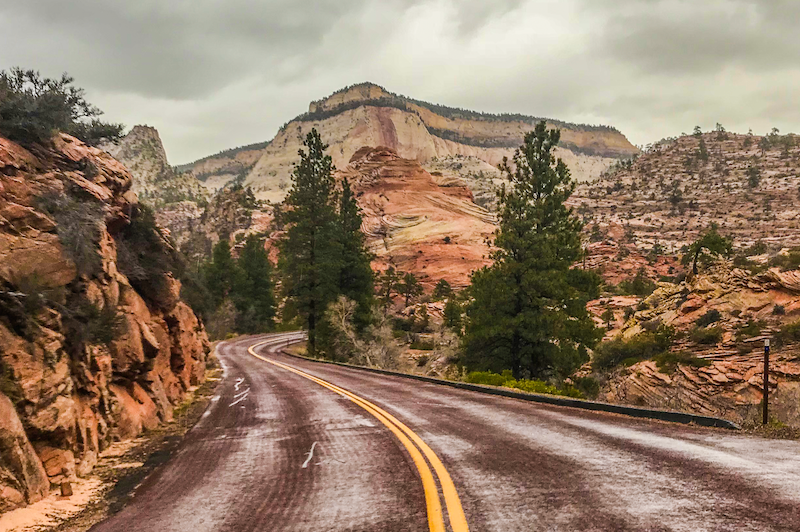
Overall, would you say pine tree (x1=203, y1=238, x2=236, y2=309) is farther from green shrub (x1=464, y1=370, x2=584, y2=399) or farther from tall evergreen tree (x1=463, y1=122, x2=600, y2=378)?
green shrub (x1=464, y1=370, x2=584, y2=399)

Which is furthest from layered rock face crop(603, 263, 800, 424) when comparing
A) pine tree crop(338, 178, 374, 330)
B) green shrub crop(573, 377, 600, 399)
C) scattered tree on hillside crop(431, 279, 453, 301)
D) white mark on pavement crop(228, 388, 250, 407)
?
scattered tree on hillside crop(431, 279, 453, 301)

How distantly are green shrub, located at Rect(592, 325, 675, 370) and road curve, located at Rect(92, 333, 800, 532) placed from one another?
1547 cm

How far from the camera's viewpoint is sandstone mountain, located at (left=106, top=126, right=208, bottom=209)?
144375 mm

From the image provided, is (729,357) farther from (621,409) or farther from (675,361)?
(621,409)

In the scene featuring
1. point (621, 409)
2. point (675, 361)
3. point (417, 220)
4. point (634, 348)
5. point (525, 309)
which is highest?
point (417, 220)

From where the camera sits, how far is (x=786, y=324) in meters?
19.4

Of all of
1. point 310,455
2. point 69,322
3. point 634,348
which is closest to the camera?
point 310,455

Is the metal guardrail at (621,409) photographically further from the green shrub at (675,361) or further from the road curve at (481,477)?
the green shrub at (675,361)

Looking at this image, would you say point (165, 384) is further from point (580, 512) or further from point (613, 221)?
point (613, 221)

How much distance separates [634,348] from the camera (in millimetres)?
24250

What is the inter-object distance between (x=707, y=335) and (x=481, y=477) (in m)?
19.8

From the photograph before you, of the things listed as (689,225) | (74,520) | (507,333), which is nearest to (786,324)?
(507,333)

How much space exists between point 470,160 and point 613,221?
4252 inches

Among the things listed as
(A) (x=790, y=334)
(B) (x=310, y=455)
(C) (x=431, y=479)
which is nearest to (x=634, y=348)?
(A) (x=790, y=334)
